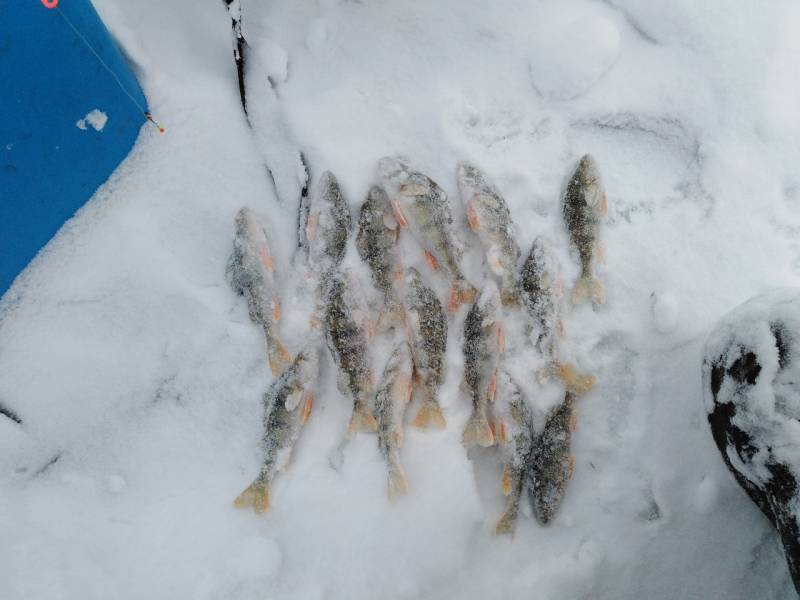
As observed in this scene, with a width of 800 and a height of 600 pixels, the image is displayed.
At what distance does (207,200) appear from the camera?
9.50 feet

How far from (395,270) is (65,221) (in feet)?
5.39

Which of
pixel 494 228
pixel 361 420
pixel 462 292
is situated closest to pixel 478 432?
pixel 361 420

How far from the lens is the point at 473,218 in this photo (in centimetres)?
267

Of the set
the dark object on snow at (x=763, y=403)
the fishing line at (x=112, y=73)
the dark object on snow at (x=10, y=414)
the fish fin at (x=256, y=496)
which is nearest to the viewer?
the dark object on snow at (x=763, y=403)

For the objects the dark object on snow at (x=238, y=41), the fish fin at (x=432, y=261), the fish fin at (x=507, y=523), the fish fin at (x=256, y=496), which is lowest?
the fish fin at (x=507, y=523)

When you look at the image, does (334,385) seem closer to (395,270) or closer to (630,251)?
(395,270)

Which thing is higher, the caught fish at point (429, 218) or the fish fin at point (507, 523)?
the caught fish at point (429, 218)

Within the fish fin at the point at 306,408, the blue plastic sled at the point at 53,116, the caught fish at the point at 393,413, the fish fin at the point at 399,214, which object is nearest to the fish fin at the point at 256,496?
the fish fin at the point at 306,408

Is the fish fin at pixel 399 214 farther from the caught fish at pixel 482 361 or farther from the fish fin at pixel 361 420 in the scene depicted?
the fish fin at pixel 361 420

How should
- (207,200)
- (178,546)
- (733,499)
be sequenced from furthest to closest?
1. (207,200)
2. (178,546)
3. (733,499)

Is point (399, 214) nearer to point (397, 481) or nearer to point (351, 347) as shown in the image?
point (351, 347)

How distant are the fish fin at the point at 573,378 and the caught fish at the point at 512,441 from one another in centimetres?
21

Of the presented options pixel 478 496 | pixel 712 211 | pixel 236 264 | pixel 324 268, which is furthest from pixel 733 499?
pixel 236 264

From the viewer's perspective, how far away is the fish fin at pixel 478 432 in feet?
8.42
